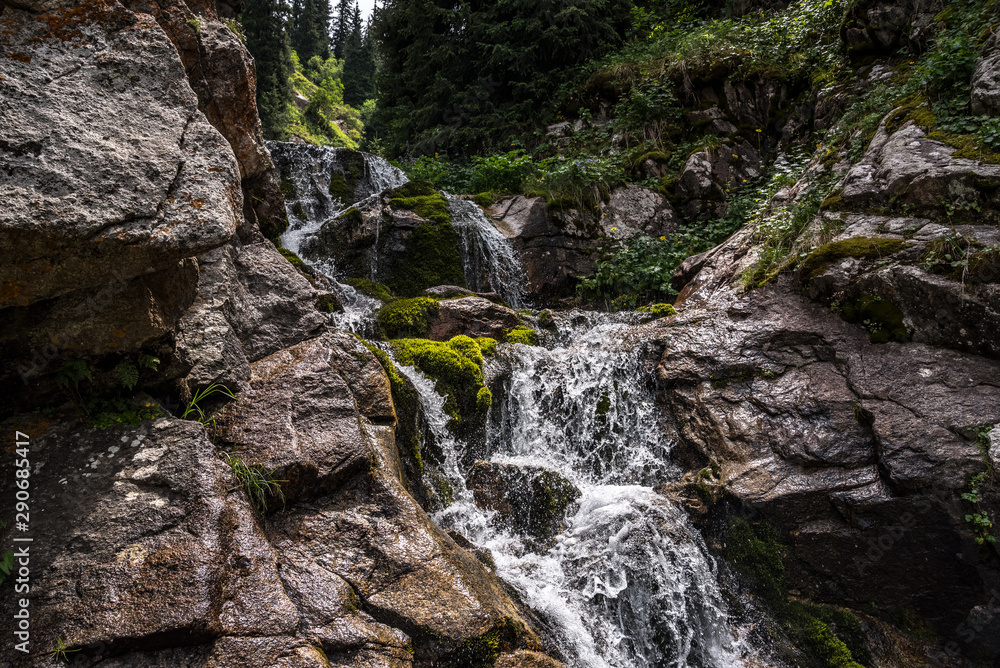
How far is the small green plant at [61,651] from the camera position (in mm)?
2395

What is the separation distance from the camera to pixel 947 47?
617 cm

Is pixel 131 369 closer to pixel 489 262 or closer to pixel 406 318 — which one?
pixel 406 318

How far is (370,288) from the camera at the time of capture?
895 cm

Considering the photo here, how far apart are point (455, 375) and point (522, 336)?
1.75 metres

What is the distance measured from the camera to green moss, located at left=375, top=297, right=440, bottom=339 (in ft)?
25.2

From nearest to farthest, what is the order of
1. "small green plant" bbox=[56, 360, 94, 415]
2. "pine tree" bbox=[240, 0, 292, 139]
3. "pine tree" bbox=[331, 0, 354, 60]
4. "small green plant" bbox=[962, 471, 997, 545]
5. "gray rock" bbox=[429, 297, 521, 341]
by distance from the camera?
"small green plant" bbox=[56, 360, 94, 415] < "small green plant" bbox=[962, 471, 997, 545] < "gray rock" bbox=[429, 297, 521, 341] < "pine tree" bbox=[240, 0, 292, 139] < "pine tree" bbox=[331, 0, 354, 60]

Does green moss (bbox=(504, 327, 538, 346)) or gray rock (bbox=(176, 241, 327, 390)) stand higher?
green moss (bbox=(504, 327, 538, 346))

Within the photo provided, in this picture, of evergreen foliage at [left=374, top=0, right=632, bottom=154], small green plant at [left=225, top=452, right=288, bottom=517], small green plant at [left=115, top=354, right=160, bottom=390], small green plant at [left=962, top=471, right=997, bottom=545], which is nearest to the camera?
small green plant at [left=115, top=354, right=160, bottom=390]

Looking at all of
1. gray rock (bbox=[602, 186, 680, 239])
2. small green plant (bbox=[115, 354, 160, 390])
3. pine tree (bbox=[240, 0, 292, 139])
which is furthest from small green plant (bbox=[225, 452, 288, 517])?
pine tree (bbox=[240, 0, 292, 139])

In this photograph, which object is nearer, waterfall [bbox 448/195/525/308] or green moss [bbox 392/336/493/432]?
green moss [bbox 392/336/493/432]

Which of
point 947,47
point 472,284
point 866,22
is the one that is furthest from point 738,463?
point 866,22

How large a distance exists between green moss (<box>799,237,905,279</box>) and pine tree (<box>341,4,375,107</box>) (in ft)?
131

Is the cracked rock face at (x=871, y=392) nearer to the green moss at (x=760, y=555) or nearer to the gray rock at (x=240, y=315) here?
the green moss at (x=760, y=555)

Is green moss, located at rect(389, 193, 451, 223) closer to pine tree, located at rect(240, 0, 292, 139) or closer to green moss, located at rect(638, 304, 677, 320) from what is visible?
green moss, located at rect(638, 304, 677, 320)
